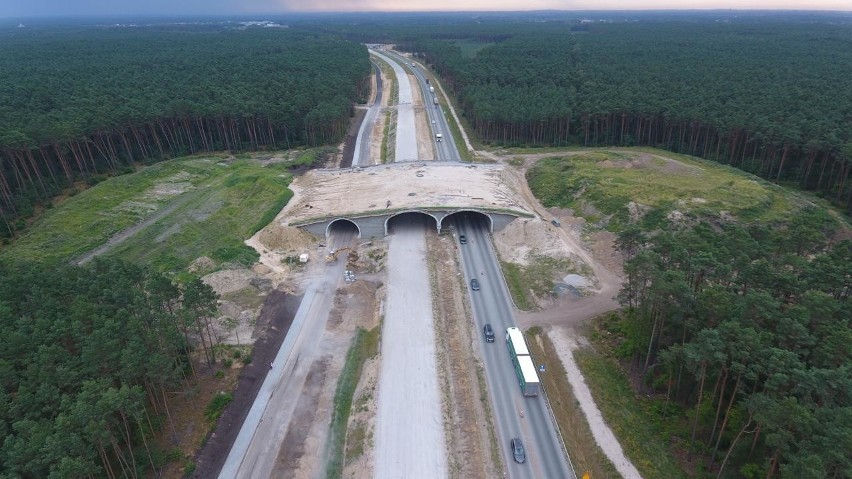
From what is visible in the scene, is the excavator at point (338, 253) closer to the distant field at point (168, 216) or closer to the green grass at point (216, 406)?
the distant field at point (168, 216)

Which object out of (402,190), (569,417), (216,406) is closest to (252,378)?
(216,406)

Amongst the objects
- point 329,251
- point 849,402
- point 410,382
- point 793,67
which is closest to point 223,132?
point 329,251

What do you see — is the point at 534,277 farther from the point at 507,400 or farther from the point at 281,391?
the point at 281,391

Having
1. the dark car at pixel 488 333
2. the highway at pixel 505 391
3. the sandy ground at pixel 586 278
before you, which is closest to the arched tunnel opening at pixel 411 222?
the highway at pixel 505 391

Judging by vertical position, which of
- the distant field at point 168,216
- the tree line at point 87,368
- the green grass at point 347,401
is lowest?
the green grass at point 347,401

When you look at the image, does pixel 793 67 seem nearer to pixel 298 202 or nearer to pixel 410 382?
pixel 298 202
